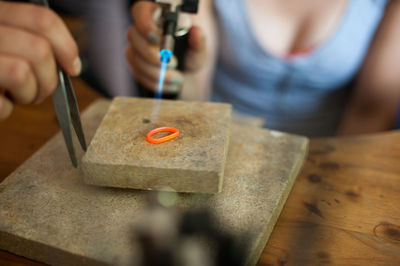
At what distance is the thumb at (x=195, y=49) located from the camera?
0.79 metres

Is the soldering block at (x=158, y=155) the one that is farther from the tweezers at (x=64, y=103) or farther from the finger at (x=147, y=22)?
the finger at (x=147, y=22)

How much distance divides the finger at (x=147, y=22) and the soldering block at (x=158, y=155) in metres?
0.22

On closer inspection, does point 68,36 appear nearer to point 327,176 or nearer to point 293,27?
point 327,176

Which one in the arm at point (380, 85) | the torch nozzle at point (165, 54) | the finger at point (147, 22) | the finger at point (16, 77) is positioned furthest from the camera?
the arm at point (380, 85)

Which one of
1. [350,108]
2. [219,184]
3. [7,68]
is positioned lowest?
[350,108]

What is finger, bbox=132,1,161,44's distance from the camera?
2.38ft

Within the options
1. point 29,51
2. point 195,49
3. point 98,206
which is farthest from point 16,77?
point 195,49

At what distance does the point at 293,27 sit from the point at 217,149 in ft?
2.14

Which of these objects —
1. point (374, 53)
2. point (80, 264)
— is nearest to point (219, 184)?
point (80, 264)

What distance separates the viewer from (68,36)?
0.47m

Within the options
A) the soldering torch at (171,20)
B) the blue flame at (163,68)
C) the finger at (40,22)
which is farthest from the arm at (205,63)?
the finger at (40,22)

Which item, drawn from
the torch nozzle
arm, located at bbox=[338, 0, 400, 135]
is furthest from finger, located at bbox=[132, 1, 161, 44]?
arm, located at bbox=[338, 0, 400, 135]

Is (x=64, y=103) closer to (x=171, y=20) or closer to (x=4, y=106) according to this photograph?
(x=4, y=106)

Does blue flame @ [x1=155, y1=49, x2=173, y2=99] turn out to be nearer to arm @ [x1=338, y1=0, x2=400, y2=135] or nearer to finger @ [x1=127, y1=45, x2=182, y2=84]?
finger @ [x1=127, y1=45, x2=182, y2=84]
